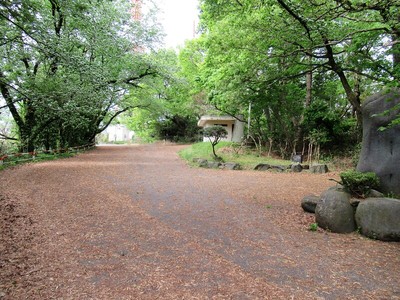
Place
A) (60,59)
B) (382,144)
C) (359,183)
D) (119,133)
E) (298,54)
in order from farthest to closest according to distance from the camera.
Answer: (119,133), (298,54), (60,59), (382,144), (359,183)

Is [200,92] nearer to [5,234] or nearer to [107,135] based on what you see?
[5,234]

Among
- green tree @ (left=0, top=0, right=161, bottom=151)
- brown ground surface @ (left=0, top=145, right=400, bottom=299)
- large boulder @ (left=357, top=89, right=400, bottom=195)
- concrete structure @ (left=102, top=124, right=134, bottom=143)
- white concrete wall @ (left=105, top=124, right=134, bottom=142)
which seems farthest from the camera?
white concrete wall @ (left=105, top=124, right=134, bottom=142)

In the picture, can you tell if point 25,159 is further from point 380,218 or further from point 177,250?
point 380,218

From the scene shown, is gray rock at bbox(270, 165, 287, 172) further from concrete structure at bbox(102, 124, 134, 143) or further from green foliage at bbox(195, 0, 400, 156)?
concrete structure at bbox(102, 124, 134, 143)

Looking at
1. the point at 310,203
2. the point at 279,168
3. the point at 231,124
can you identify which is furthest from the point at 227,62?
the point at 231,124

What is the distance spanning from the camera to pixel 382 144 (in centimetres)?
564

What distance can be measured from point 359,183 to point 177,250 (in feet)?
11.8

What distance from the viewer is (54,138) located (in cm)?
1697

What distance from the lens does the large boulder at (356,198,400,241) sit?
4254mm

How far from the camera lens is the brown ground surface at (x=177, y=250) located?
9.64 ft

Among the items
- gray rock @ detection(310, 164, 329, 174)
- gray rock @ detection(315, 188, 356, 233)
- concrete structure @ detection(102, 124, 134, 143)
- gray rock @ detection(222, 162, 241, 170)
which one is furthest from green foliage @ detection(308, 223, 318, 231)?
concrete structure @ detection(102, 124, 134, 143)

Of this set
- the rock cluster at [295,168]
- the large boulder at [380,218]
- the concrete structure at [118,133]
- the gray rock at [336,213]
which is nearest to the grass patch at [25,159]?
the rock cluster at [295,168]

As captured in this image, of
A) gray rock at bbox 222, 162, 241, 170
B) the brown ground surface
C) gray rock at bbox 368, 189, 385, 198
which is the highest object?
gray rock at bbox 368, 189, 385, 198

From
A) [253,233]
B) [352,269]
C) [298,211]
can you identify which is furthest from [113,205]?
[352,269]
